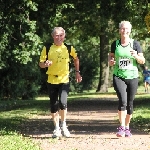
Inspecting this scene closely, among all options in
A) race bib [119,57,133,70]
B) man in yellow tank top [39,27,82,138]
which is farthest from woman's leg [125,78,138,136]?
man in yellow tank top [39,27,82,138]

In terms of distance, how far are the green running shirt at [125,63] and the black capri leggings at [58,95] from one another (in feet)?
3.44

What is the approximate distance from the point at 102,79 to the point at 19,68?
7.62 metres

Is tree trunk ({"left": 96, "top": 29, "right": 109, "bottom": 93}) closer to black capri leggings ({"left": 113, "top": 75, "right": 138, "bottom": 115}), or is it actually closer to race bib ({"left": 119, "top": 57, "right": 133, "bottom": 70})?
black capri leggings ({"left": 113, "top": 75, "right": 138, "bottom": 115})

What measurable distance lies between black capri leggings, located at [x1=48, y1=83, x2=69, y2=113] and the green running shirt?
1049 mm

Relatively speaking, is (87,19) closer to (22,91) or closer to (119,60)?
(22,91)

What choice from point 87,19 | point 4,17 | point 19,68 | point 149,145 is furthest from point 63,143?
point 87,19

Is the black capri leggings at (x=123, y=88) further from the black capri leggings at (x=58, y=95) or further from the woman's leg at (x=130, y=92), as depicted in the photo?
the black capri leggings at (x=58, y=95)

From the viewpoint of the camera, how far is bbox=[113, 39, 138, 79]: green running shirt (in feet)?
28.1

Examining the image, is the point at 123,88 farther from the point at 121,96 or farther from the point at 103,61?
the point at 103,61

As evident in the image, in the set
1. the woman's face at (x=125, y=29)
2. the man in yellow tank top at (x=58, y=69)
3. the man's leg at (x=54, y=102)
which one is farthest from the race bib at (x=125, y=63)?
the man's leg at (x=54, y=102)

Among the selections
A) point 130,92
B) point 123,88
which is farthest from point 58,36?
point 130,92

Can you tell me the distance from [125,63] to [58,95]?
149cm

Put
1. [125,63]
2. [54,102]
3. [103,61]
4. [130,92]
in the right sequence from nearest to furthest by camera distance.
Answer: [125,63], [130,92], [54,102], [103,61]

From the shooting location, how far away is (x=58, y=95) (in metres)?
9.14
